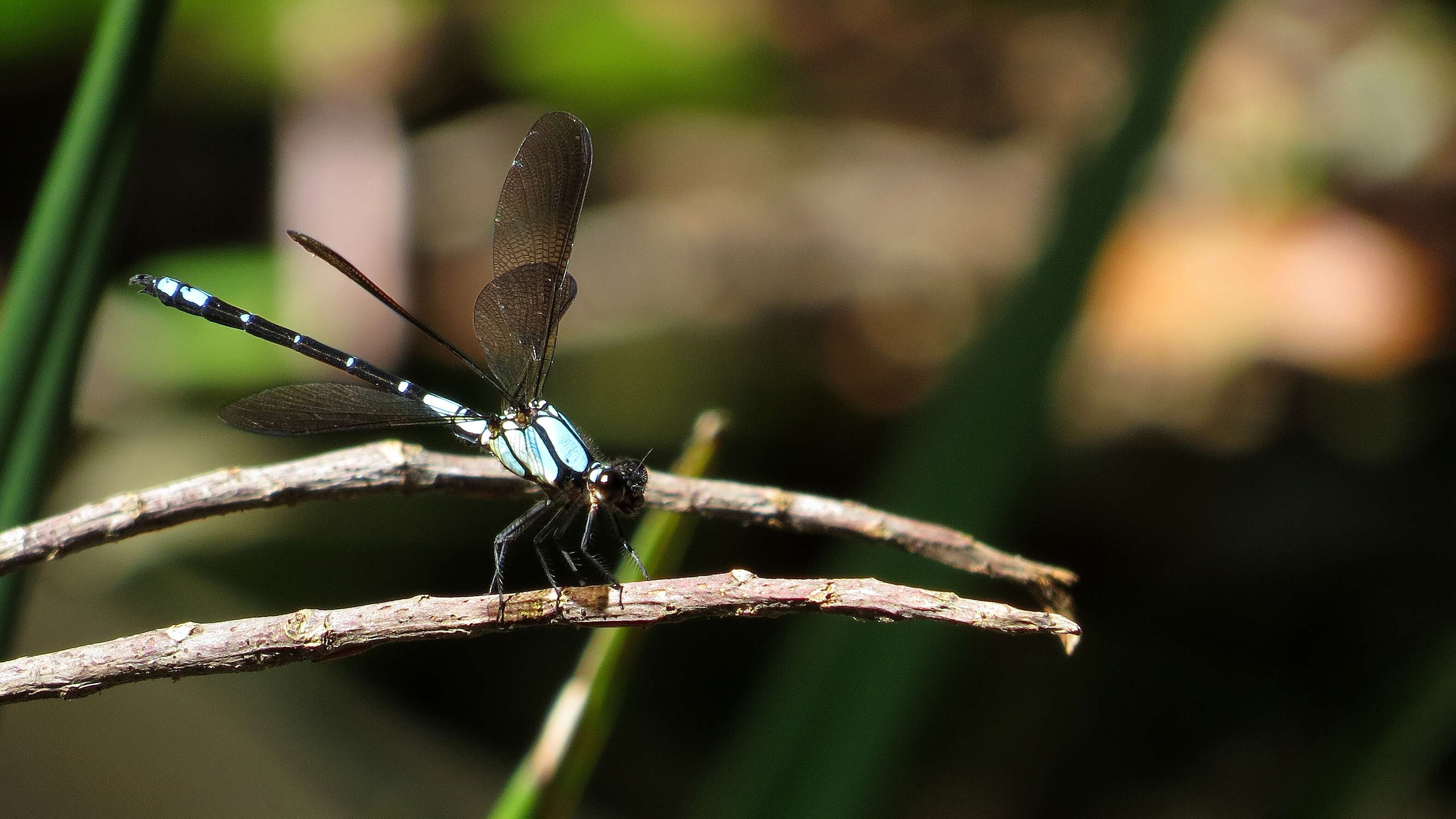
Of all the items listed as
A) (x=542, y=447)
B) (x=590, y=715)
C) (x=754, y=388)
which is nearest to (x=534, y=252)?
(x=542, y=447)

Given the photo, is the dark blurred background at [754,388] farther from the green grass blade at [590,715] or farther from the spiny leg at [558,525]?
the green grass blade at [590,715]

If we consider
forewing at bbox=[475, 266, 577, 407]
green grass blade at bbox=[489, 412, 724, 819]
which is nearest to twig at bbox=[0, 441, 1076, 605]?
green grass blade at bbox=[489, 412, 724, 819]

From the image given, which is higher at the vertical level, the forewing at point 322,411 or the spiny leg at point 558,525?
the forewing at point 322,411

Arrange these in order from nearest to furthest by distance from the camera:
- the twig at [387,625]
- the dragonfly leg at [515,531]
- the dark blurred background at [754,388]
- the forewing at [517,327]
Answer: the twig at [387,625] < the dragonfly leg at [515,531] < the forewing at [517,327] < the dark blurred background at [754,388]

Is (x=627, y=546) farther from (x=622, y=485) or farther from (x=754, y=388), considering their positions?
(x=754, y=388)

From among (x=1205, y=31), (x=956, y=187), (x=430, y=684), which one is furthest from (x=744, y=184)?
(x=1205, y=31)

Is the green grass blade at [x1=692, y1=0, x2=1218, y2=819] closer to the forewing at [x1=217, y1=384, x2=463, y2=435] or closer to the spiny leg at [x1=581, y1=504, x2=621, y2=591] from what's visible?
the spiny leg at [x1=581, y1=504, x2=621, y2=591]

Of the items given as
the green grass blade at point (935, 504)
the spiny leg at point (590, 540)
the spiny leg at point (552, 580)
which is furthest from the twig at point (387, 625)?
the green grass blade at point (935, 504)
